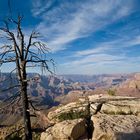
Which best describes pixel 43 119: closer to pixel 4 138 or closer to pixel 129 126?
pixel 4 138

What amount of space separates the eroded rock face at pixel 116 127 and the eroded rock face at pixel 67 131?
1224 mm

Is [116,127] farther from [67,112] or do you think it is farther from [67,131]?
[67,112]

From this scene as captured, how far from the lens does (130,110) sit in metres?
25.0

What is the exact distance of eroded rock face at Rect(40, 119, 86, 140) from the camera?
2000 cm

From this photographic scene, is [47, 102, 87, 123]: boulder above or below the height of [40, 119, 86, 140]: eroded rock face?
above

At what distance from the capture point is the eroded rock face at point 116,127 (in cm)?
1875

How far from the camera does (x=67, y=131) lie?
20047 millimetres

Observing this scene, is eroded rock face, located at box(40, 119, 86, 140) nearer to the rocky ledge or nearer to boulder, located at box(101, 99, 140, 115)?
the rocky ledge

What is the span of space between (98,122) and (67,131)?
296 centimetres

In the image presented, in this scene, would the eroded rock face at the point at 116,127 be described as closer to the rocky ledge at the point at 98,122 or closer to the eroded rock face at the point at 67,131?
the rocky ledge at the point at 98,122

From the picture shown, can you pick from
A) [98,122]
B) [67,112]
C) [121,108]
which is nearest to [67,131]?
[98,122]

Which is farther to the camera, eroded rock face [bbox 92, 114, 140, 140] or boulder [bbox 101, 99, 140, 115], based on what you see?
boulder [bbox 101, 99, 140, 115]

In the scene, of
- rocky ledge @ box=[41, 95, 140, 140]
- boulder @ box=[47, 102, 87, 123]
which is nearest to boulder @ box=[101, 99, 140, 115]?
rocky ledge @ box=[41, 95, 140, 140]

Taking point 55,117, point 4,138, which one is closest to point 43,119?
point 55,117
